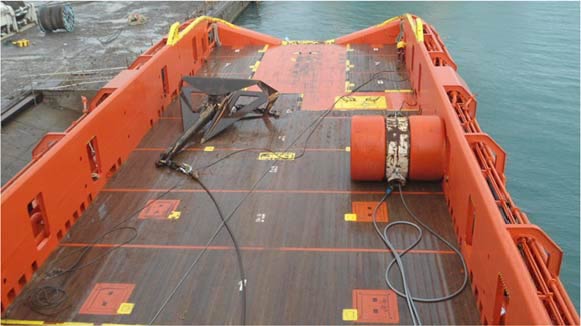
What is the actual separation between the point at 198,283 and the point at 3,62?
85.7 ft

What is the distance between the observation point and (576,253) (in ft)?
50.6

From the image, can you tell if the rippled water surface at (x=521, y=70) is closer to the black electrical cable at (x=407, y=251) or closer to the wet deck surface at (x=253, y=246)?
the black electrical cable at (x=407, y=251)

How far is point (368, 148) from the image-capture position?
29.9 feet

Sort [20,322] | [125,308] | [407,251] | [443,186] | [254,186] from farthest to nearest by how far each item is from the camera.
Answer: [254,186]
[443,186]
[407,251]
[125,308]
[20,322]

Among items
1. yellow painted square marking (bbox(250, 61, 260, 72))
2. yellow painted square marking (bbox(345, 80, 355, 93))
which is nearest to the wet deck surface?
yellow painted square marking (bbox(345, 80, 355, 93))

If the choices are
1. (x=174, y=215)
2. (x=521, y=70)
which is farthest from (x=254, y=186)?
(x=521, y=70)

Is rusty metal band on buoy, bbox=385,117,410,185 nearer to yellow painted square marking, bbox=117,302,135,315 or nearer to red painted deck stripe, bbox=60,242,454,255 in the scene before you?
red painted deck stripe, bbox=60,242,454,255

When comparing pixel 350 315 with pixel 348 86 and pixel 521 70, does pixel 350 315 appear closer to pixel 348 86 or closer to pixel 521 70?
pixel 348 86

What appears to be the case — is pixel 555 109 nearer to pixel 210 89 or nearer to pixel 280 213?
pixel 210 89

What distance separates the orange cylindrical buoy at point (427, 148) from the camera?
9039 mm

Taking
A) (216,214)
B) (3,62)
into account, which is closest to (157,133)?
(216,214)

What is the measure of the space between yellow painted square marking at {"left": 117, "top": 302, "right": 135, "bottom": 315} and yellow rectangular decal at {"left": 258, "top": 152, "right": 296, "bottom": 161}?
4.39m

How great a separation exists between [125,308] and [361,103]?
317 inches

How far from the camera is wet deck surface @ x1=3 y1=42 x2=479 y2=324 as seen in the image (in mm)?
6738
